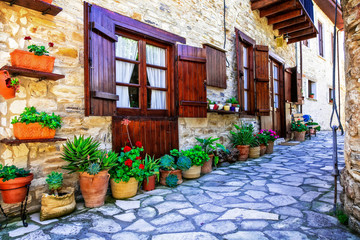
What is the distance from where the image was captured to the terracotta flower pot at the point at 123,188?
3.03 m

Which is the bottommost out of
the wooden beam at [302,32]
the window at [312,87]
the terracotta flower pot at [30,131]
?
the terracotta flower pot at [30,131]

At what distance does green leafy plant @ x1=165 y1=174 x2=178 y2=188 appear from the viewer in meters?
3.50

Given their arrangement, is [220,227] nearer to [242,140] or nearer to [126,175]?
[126,175]

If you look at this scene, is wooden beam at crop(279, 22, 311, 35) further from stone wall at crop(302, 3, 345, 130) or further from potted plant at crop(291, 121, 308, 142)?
potted plant at crop(291, 121, 308, 142)

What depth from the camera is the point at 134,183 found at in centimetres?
310

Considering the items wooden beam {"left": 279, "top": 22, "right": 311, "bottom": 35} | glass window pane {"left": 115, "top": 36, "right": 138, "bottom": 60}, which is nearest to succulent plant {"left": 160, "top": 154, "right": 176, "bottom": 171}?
glass window pane {"left": 115, "top": 36, "right": 138, "bottom": 60}

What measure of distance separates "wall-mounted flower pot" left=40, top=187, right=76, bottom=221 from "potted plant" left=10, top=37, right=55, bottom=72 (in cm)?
132

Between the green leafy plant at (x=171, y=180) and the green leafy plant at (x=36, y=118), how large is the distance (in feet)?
5.53

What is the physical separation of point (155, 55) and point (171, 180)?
2.09m

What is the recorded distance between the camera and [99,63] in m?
3.12

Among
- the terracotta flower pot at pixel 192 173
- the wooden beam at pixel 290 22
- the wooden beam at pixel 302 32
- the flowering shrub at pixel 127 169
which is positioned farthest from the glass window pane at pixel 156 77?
the wooden beam at pixel 302 32

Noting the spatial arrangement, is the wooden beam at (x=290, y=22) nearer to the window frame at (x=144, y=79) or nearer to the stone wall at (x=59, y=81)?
the stone wall at (x=59, y=81)

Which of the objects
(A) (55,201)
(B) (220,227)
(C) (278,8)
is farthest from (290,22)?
(A) (55,201)

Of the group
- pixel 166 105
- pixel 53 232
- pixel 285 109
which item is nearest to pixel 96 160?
pixel 53 232
